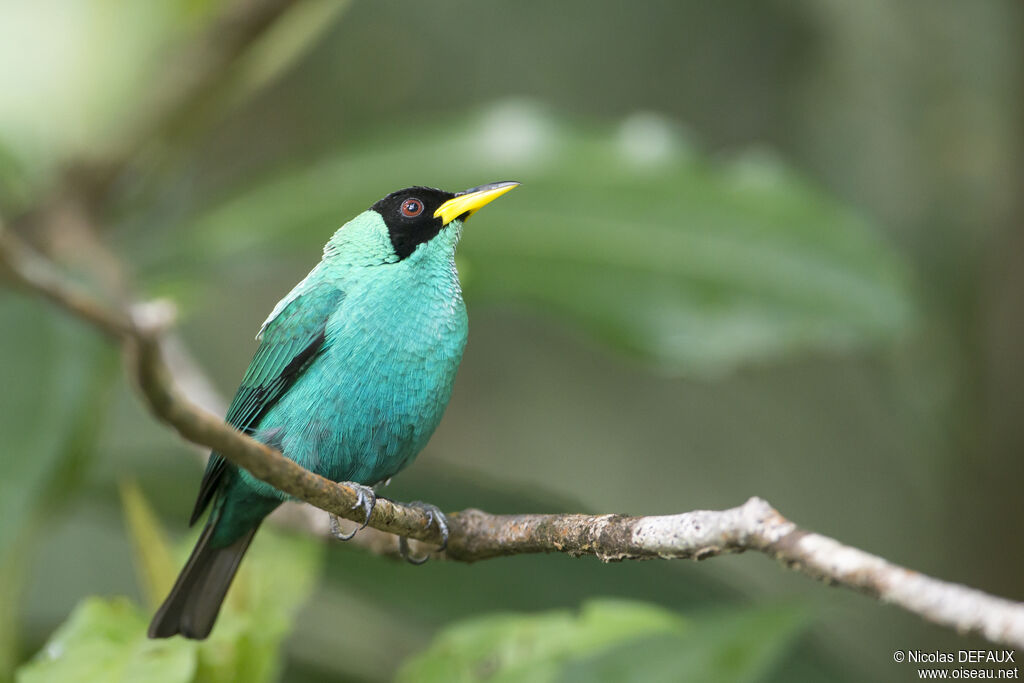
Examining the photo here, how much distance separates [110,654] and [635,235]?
254 cm

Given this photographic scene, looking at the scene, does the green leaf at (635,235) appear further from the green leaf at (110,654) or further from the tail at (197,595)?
the green leaf at (110,654)

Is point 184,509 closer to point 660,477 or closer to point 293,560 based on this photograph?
point 293,560

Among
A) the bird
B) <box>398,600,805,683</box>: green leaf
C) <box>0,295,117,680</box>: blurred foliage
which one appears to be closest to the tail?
the bird

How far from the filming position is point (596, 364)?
6707 millimetres

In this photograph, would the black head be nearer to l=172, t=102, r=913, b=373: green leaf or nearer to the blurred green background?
the blurred green background

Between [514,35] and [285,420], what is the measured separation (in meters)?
4.27

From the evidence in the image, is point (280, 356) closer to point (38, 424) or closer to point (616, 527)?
point (616, 527)

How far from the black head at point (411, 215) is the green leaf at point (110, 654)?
3.71ft

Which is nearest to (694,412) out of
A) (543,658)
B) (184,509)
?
(184,509)

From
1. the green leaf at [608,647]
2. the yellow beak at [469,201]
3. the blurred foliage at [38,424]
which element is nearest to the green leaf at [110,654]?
the blurred foliage at [38,424]

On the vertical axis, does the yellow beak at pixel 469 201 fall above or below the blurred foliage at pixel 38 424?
above

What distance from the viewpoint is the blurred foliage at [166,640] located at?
2.45 metres

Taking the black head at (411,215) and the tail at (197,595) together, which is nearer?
the black head at (411,215)

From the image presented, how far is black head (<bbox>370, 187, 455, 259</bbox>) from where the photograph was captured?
2.44 metres
